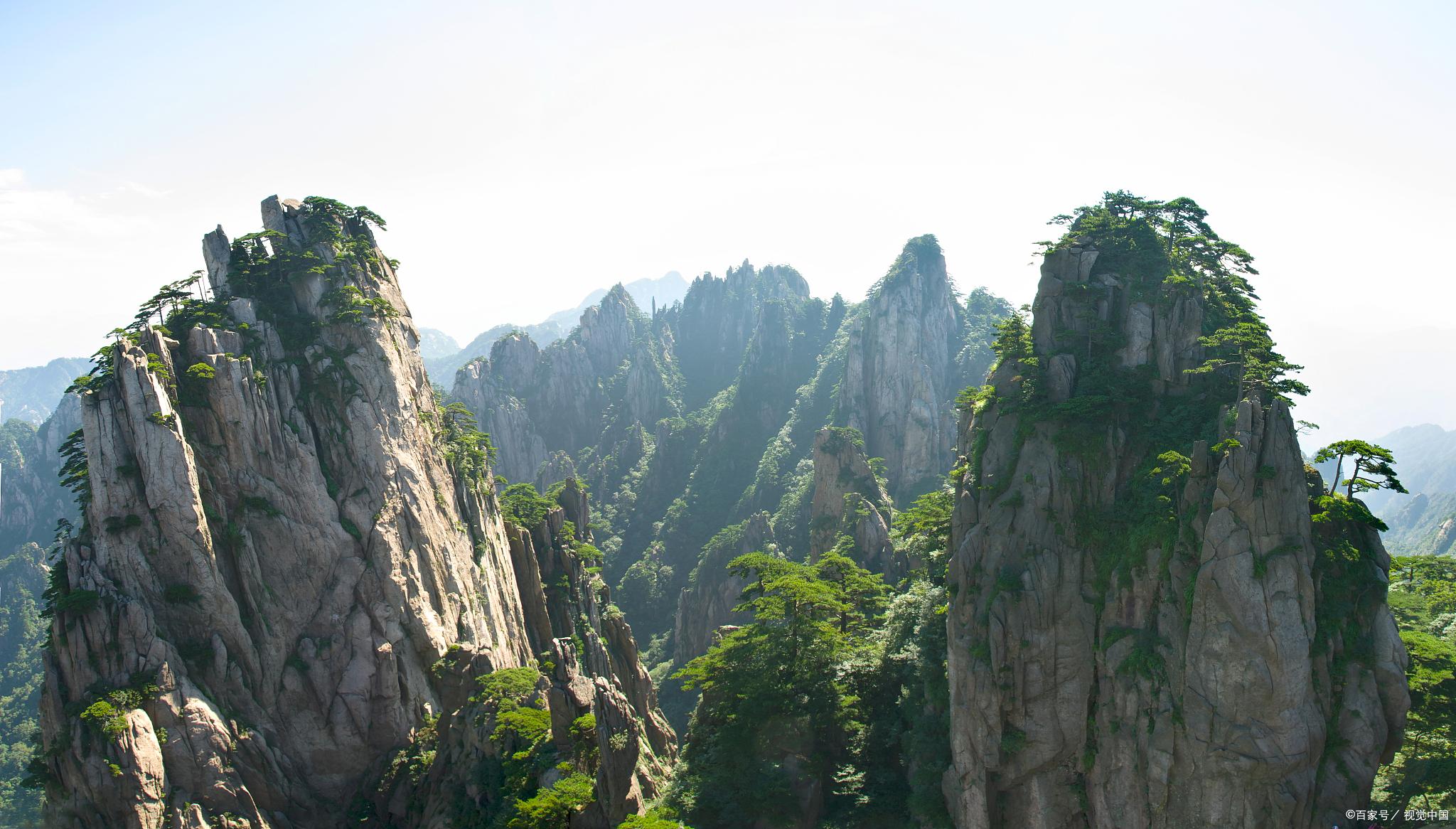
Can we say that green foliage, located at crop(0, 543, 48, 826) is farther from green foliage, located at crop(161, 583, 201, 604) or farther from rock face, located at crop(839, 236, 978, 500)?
rock face, located at crop(839, 236, 978, 500)

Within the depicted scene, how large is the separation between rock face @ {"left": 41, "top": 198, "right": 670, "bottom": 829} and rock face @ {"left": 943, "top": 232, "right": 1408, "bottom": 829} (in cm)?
2568

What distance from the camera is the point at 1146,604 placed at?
25.6 meters

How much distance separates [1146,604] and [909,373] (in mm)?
90126

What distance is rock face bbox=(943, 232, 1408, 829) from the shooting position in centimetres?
2206

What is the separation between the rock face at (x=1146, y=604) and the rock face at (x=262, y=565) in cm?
2568

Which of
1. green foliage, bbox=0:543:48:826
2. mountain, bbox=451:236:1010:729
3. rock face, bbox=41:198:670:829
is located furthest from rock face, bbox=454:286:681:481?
rock face, bbox=41:198:670:829

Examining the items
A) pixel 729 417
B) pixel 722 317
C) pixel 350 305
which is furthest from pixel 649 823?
pixel 722 317

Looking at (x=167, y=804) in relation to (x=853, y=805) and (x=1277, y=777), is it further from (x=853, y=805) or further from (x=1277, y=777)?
(x=1277, y=777)

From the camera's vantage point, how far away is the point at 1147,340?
2958 centimetres

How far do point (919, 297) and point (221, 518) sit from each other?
101092 millimetres

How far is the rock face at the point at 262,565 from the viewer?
1185 inches

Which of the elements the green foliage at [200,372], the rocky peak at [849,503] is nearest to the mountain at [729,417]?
the rocky peak at [849,503]

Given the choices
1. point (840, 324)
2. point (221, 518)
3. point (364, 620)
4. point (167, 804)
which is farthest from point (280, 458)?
point (840, 324)

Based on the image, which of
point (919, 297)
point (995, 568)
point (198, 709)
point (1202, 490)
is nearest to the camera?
point (1202, 490)
